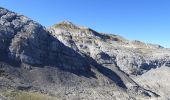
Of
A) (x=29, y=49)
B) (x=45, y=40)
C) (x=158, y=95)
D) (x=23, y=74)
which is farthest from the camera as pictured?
(x=158, y=95)

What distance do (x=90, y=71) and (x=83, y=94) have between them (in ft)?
84.5

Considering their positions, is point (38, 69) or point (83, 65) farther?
point (83, 65)

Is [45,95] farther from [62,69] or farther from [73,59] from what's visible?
[73,59]

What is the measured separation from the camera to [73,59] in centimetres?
Answer: 15625

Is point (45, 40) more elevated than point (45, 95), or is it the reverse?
point (45, 40)

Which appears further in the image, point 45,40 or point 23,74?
point 45,40

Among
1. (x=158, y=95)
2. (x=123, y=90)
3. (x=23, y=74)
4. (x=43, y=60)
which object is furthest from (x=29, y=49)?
(x=158, y=95)

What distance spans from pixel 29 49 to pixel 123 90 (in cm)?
3818

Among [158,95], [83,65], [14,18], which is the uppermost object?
[14,18]

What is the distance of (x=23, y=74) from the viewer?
12744 cm

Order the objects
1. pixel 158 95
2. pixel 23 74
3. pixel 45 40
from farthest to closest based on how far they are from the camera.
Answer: pixel 158 95
pixel 45 40
pixel 23 74

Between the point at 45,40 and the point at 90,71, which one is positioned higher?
the point at 45,40

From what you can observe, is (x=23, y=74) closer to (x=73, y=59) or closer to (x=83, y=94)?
(x=83, y=94)

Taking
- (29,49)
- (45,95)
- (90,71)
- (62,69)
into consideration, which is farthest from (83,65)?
(45,95)
